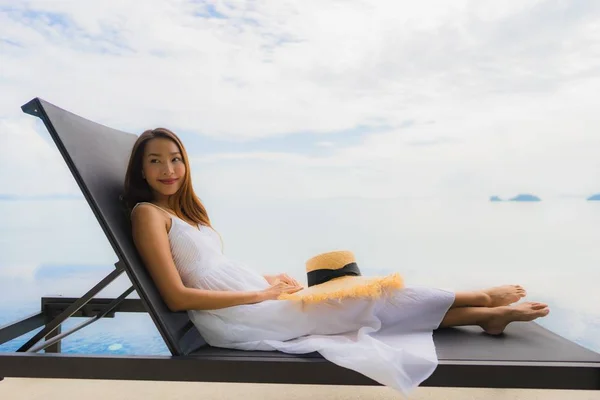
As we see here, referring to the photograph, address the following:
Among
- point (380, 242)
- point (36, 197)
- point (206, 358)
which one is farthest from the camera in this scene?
point (380, 242)

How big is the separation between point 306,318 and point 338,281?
20 centimetres

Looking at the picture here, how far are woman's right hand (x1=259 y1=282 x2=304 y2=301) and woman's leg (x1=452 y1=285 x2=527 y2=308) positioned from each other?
614 millimetres

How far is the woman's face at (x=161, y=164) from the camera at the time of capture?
7.30ft

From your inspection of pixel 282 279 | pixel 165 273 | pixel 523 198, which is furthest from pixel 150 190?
pixel 523 198

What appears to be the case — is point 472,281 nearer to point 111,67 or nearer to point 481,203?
point 481,203

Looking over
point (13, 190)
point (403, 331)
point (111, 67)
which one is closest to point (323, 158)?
point (111, 67)

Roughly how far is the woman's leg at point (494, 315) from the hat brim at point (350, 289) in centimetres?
27

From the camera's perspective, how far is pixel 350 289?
202 cm

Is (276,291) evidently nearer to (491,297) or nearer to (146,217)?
(146,217)

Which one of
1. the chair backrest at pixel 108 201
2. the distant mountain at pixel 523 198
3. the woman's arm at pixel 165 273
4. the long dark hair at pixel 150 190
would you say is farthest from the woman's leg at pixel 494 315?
the distant mountain at pixel 523 198

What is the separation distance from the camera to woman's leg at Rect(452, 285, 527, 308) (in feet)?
6.96

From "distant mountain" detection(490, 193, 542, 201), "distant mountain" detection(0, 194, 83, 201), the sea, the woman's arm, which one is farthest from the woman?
"distant mountain" detection(490, 193, 542, 201)

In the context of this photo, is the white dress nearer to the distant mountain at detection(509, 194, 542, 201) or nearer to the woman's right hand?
the woman's right hand

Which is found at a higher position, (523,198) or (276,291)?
(523,198)
